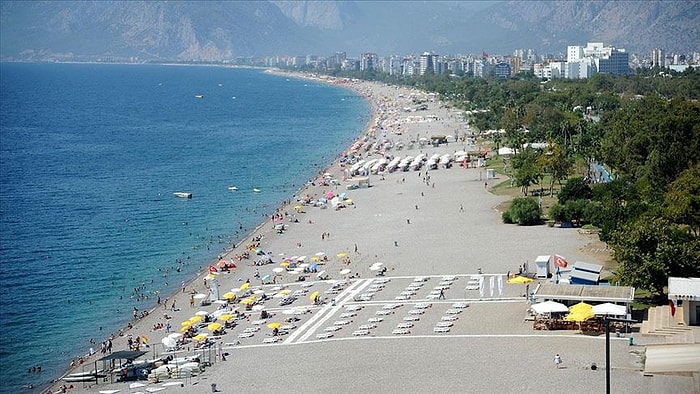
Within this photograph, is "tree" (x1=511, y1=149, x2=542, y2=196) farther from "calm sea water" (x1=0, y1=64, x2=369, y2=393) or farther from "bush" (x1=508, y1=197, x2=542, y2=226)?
"calm sea water" (x1=0, y1=64, x2=369, y2=393)

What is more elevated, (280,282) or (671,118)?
(671,118)

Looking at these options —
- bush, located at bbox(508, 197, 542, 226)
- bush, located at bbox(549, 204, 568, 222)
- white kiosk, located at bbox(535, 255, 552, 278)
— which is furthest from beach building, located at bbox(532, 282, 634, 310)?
bush, located at bbox(508, 197, 542, 226)

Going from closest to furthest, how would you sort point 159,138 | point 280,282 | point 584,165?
point 280,282, point 584,165, point 159,138

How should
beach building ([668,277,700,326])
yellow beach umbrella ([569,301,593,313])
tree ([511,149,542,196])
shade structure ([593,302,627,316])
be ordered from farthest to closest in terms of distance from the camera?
1. tree ([511,149,542,196])
2. yellow beach umbrella ([569,301,593,313])
3. shade structure ([593,302,627,316])
4. beach building ([668,277,700,326])

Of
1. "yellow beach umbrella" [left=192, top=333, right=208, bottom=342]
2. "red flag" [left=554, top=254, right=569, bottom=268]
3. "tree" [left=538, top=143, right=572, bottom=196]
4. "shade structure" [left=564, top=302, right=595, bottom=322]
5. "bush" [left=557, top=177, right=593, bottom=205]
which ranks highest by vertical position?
"tree" [left=538, top=143, right=572, bottom=196]

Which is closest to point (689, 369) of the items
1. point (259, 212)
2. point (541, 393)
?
point (541, 393)

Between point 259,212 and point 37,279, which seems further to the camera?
point 259,212

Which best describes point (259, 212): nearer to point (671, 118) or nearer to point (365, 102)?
point (671, 118)

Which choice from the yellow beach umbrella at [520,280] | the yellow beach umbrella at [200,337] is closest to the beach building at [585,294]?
the yellow beach umbrella at [520,280]
